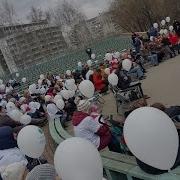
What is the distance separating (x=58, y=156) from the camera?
416 centimetres

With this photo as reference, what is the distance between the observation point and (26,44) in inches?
3123

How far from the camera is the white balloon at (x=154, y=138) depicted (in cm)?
397

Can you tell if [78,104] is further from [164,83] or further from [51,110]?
[164,83]

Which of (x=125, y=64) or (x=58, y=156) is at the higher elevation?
(x=58, y=156)

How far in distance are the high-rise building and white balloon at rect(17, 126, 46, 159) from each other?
211 ft

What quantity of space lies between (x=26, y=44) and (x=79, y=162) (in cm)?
7649

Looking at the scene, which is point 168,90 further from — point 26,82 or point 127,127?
point 26,82

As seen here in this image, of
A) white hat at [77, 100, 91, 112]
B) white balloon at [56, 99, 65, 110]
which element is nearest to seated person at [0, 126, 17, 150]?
white hat at [77, 100, 91, 112]

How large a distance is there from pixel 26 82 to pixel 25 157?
103 ft

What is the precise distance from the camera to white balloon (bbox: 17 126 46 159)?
20.0 feet

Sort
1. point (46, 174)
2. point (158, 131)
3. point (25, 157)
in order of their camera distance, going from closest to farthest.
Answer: point (158, 131), point (46, 174), point (25, 157)

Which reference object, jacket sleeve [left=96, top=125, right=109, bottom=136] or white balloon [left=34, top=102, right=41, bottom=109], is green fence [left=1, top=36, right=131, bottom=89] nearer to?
white balloon [left=34, top=102, right=41, bottom=109]

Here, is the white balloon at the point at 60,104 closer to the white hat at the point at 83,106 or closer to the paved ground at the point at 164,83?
the paved ground at the point at 164,83

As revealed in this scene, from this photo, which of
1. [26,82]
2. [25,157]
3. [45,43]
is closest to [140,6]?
[26,82]
